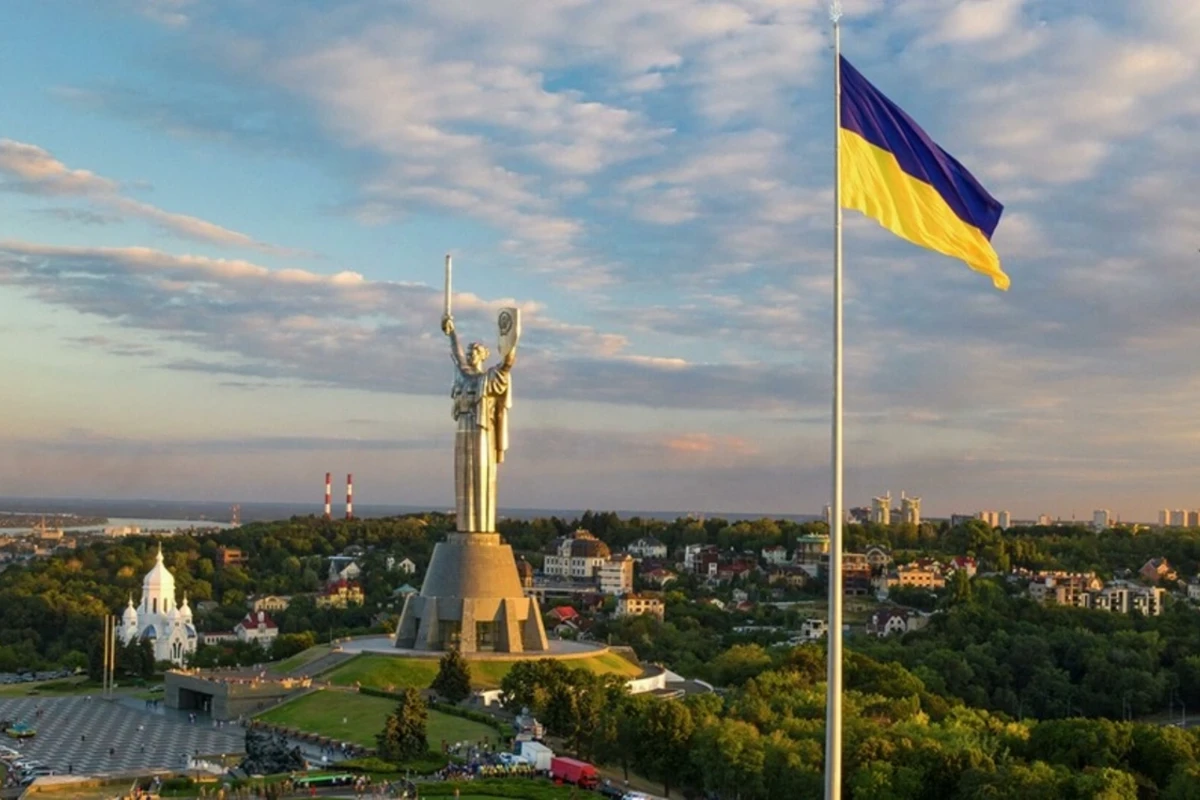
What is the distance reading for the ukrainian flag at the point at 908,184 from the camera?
35.4 ft

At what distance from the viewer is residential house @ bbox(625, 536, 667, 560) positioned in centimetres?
8562

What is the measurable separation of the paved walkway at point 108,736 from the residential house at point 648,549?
158ft

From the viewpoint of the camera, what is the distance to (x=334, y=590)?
63.8 meters

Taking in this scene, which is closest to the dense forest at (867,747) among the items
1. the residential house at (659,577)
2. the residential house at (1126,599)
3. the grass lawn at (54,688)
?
the grass lawn at (54,688)

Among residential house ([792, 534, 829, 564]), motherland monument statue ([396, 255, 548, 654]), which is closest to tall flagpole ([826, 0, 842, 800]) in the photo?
motherland monument statue ([396, 255, 548, 654])

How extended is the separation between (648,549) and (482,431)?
152 ft

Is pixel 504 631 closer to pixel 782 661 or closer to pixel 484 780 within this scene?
pixel 782 661

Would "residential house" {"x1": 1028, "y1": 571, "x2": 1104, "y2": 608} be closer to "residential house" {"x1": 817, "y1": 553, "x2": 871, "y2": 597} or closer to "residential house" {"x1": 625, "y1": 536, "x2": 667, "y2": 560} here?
"residential house" {"x1": 817, "y1": 553, "x2": 871, "y2": 597}

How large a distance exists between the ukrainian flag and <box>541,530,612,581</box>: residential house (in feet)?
212

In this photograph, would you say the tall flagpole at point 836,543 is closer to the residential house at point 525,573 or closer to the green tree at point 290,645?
the green tree at point 290,645

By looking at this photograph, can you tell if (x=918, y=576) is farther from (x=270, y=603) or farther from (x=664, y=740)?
(x=664, y=740)

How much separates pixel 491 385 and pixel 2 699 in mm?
17357

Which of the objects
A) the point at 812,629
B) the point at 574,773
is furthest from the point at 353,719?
the point at 812,629

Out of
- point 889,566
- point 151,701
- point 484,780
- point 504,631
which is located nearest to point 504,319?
point 504,631
